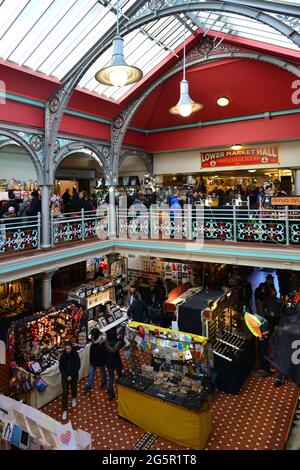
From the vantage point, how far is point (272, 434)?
593 cm

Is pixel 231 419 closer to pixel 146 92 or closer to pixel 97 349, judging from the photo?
pixel 97 349

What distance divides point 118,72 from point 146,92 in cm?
650

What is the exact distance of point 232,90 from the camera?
11.0 m

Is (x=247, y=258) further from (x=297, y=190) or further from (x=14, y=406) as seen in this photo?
(x=14, y=406)

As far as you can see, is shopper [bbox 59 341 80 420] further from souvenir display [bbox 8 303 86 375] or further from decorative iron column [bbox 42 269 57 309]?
decorative iron column [bbox 42 269 57 309]

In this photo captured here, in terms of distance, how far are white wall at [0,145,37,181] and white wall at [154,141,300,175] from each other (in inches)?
220

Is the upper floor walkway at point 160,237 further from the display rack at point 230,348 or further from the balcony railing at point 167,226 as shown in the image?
the display rack at point 230,348

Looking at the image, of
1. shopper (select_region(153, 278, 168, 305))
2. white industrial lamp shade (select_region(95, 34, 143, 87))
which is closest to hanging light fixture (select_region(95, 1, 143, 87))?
white industrial lamp shade (select_region(95, 34, 143, 87))

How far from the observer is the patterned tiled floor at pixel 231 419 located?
5.80 metres

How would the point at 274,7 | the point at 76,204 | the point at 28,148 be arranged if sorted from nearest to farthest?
the point at 274,7 < the point at 28,148 < the point at 76,204

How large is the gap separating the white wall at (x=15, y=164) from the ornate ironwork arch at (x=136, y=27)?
471cm

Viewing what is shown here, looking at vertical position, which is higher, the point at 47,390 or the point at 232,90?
the point at 232,90

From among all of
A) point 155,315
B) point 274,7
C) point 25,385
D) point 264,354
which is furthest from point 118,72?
point 155,315

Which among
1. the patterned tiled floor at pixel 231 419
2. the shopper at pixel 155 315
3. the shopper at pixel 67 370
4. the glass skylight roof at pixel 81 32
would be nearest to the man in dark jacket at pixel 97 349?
the shopper at pixel 67 370
